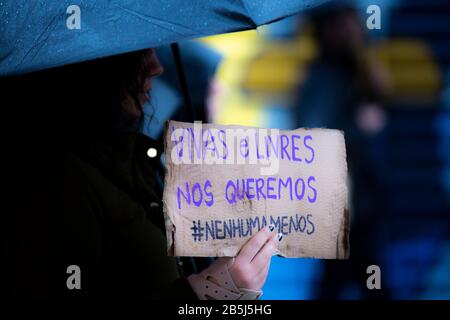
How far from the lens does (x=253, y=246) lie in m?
3.37

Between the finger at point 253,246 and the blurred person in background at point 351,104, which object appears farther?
the blurred person in background at point 351,104

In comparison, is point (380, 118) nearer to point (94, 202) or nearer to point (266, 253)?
point (266, 253)

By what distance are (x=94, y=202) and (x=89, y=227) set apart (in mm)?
110

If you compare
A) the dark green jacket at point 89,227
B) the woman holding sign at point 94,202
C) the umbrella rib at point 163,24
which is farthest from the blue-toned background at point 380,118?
the umbrella rib at point 163,24

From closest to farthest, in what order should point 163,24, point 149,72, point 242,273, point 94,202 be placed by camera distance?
1. point 163,24
2. point 242,273
3. point 94,202
4. point 149,72

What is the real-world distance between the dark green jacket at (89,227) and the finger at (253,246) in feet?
0.91

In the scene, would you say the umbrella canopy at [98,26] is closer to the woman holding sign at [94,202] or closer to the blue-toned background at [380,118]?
the woman holding sign at [94,202]

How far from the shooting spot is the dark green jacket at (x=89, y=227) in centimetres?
342

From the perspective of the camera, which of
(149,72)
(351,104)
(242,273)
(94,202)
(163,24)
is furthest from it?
(351,104)

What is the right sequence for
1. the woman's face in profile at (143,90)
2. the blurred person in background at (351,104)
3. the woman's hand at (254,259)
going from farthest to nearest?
the blurred person in background at (351,104), the woman's face in profile at (143,90), the woman's hand at (254,259)

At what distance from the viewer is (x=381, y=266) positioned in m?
4.02

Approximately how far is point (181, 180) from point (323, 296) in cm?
105

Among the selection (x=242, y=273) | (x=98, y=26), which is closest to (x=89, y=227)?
(x=242, y=273)
